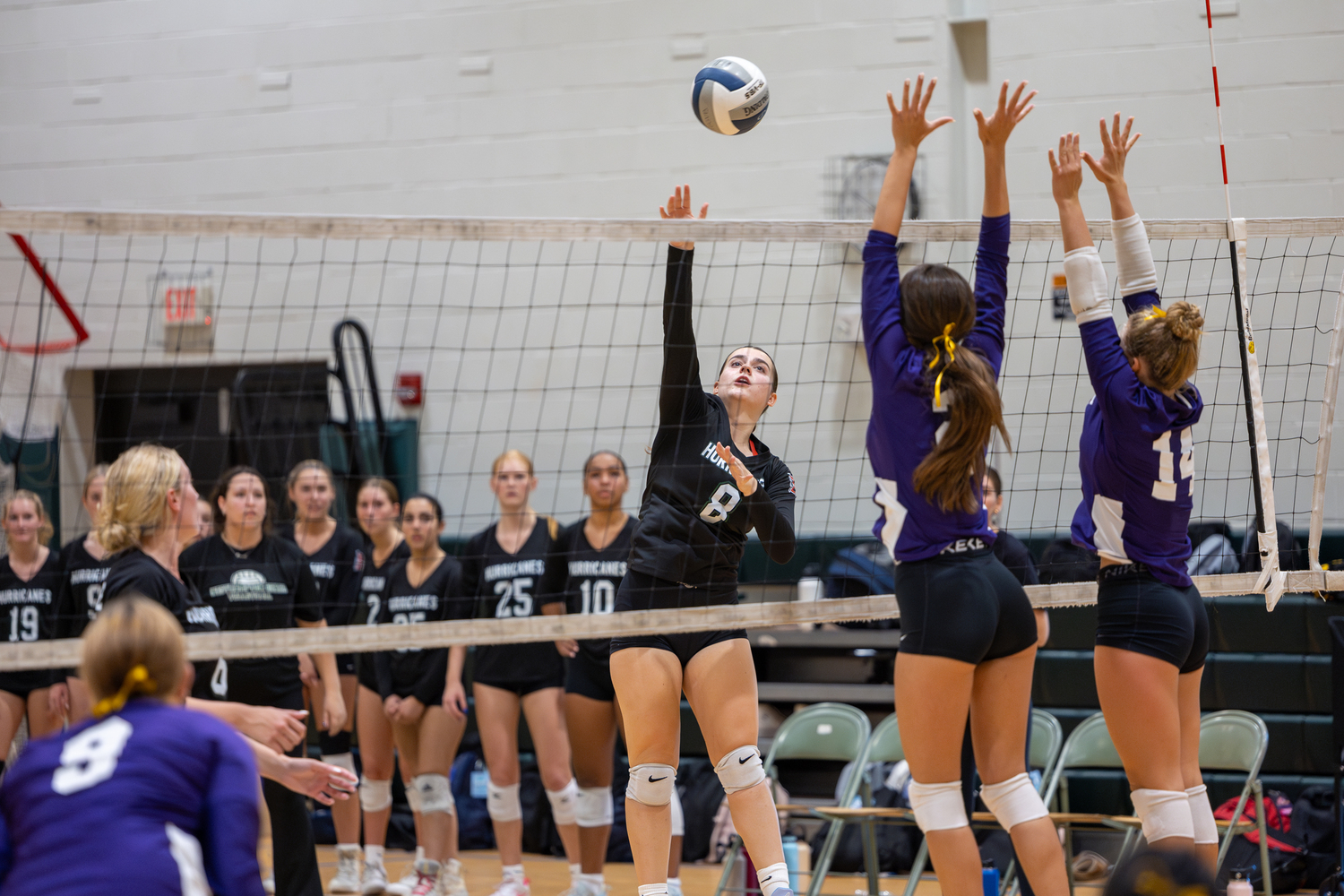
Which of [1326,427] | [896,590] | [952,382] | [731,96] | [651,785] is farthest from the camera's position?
[731,96]

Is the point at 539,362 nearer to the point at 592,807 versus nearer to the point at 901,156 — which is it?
the point at 592,807

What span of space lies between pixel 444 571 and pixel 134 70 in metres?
5.31

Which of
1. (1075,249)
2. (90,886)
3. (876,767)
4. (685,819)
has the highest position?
(1075,249)

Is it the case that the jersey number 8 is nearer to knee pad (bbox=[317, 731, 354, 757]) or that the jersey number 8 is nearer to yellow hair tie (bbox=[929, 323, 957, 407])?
yellow hair tie (bbox=[929, 323, 957, 407])

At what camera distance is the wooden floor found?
612 cm

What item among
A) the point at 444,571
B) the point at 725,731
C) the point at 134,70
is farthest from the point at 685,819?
the point at 134,70

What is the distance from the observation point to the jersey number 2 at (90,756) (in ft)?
7.10

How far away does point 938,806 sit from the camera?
300cm

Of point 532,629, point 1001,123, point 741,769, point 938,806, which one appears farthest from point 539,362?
point 938,806

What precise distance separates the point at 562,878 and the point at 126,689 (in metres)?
4.69

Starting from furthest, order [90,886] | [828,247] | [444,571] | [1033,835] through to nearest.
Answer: [828,247], [444,571], [1033,835], [90,886]

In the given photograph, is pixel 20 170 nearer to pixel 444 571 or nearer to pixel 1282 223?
pixel 444 571

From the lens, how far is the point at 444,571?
6.34 metres

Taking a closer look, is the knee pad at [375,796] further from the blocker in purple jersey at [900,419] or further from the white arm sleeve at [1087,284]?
the white arm sleeve at [1087,284]
